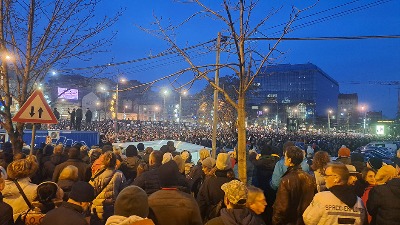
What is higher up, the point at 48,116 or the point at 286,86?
the point at 286,86

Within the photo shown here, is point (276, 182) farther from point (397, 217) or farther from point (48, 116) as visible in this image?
point (48, 116)

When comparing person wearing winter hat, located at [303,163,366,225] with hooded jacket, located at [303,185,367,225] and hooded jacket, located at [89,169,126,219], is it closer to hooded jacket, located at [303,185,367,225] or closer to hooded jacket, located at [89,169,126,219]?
hooded jacket, located at [303,185,367,225]

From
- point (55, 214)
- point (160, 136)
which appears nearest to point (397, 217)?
point (55, 214)

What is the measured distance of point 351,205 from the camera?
12.9 feet

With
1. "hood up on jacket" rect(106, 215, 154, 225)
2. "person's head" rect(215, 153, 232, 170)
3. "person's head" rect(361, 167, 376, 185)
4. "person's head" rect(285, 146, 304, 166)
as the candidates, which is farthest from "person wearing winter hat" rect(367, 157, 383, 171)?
"hood up on jacket" rect(106, 215, 154, 225)

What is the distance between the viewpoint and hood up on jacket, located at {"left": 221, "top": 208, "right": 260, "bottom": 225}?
3.36 meters

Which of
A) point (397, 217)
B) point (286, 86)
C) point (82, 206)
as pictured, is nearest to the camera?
point (82, 206)

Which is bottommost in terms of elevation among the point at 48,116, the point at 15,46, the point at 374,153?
the point at 374,153

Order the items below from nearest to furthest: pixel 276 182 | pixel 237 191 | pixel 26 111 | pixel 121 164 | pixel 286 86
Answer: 1. pixel 237 191
2. pixel 276 182
3. pixel 26 111
4. pixel 121 164
5. pixel 286 86

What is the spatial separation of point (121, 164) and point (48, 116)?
217cm

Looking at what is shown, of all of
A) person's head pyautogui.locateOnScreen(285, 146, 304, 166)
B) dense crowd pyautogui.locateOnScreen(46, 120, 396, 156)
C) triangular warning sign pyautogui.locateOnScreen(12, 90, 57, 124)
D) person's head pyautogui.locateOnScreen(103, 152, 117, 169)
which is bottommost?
dense crowd pyautogui.locateOnScreen(46, 120, 396, 156)

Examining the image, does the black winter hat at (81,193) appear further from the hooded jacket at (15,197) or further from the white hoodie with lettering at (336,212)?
the white hoodie with lettering at (336,212)

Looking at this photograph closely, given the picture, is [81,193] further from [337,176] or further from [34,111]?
[34,111]

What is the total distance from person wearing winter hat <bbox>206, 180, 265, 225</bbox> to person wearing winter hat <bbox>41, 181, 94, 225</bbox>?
50.3 inches
